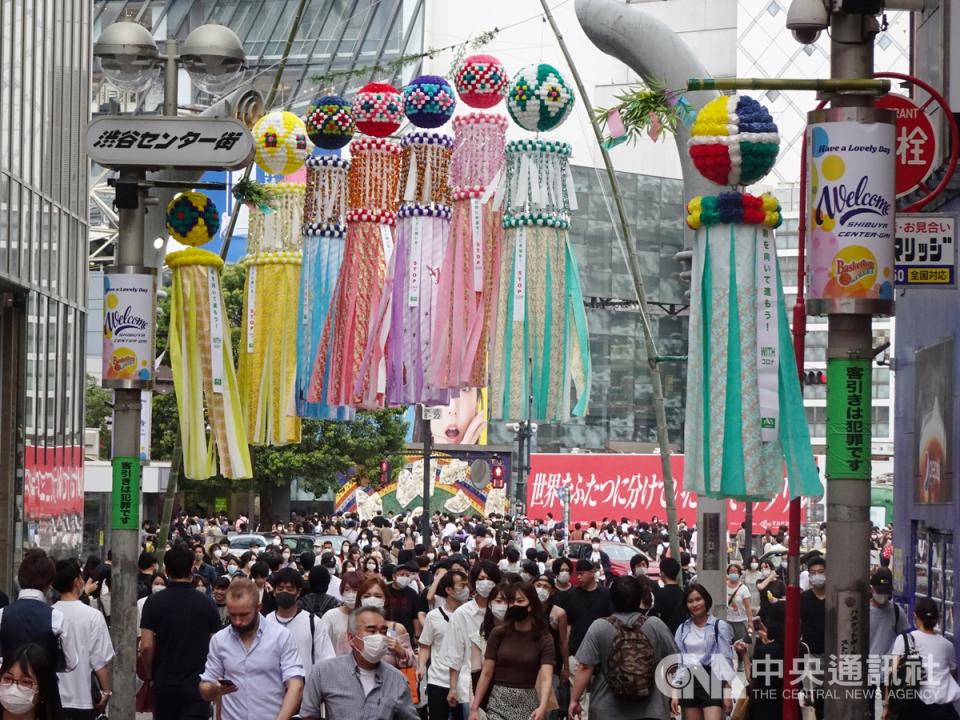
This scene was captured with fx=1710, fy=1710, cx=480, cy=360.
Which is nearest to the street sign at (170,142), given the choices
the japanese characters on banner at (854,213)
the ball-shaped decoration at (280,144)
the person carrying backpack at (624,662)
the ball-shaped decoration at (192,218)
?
the ball-shaped decoration at (192,218)

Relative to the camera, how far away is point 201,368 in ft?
42.0

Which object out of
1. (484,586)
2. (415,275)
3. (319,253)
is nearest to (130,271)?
(319,253)

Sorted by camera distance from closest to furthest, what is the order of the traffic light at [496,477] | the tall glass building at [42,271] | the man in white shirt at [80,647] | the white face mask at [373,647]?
the white face mask at [373,647] < the man in white shirt at [80,647] < the tall glass building at [42,271] < the traffic light at [496,477]

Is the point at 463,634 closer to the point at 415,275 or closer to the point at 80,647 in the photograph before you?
the point at 415,275

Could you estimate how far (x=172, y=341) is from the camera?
42.3 feet

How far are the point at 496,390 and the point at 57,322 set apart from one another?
1270 centimetres

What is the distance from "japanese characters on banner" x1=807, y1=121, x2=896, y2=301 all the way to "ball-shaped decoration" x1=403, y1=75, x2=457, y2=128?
4.53 metres

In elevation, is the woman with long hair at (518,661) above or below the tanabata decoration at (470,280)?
below

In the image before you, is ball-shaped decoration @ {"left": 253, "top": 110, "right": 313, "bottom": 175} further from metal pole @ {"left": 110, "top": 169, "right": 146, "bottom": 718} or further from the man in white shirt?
the man in white shirt

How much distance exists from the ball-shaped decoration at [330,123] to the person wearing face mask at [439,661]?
350 cm

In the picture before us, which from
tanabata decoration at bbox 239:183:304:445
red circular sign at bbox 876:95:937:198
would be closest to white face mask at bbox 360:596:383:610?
tanabata decoration at bbox 239:183:304:445

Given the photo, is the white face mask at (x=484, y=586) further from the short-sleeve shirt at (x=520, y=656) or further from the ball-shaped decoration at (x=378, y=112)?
the ball-shaped decoration at (x=378, y=112)

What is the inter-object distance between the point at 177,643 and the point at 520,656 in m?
2.12

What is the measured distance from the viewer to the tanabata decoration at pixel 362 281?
12500 mm
